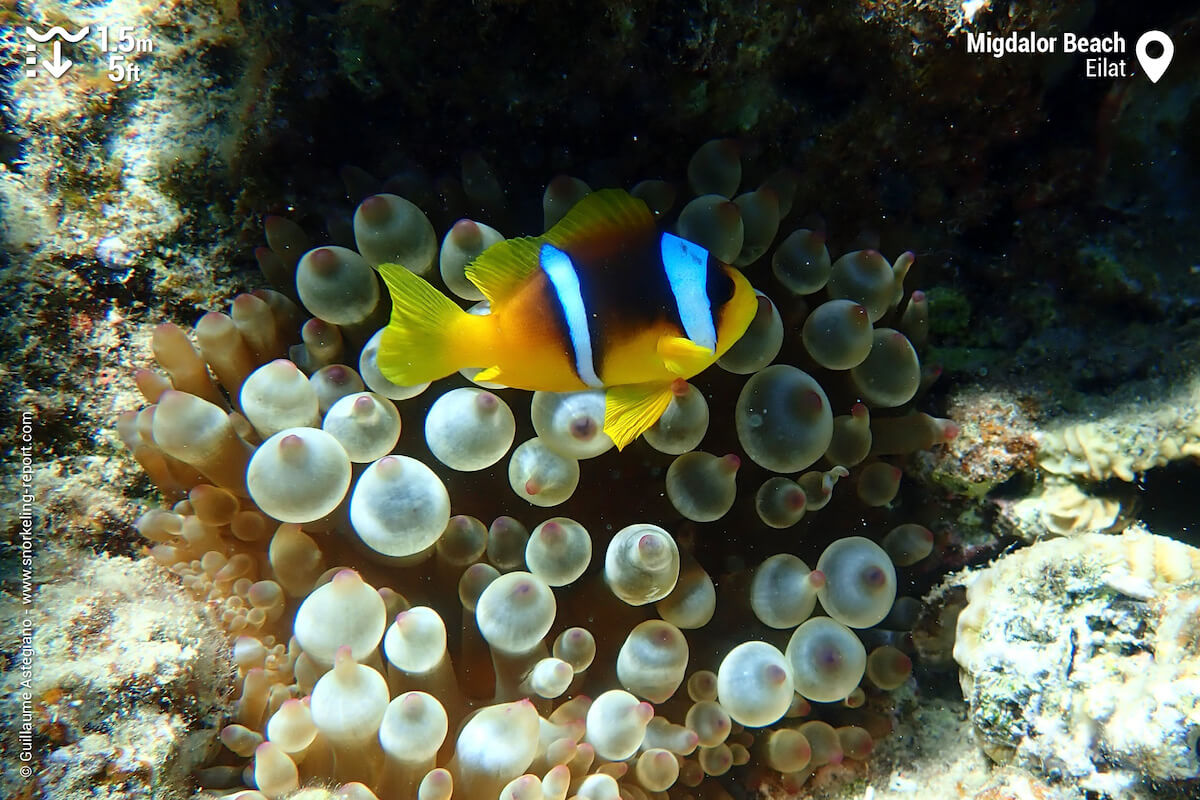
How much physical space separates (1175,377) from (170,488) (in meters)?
2.69

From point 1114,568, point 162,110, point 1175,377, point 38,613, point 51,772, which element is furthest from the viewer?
point 162,110

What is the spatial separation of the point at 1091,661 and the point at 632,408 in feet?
3.67

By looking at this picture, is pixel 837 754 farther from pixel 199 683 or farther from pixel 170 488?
pixel 170 488

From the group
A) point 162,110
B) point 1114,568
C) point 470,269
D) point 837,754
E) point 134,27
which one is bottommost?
point 837,754

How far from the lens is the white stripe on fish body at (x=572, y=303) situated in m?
1.42

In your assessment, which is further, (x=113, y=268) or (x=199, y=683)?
(x=113, y=268)

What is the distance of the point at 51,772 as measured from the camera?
123 cm

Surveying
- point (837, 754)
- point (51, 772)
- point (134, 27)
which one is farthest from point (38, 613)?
point (837, 754)

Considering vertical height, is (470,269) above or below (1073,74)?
below

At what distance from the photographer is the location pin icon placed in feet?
6.18

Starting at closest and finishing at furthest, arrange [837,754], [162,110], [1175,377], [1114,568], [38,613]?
[38,613] → [1114,568] → [837,754] → [1175,377] → [162,110]

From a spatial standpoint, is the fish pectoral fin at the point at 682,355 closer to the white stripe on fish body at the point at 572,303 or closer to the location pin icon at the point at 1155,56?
the white stripe on fish body at the point at 572,303

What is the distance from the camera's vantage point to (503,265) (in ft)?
4.94

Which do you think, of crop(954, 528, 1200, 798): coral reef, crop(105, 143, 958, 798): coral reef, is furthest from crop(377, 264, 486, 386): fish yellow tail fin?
crop(954, 528, 1200, 798): coral reef
